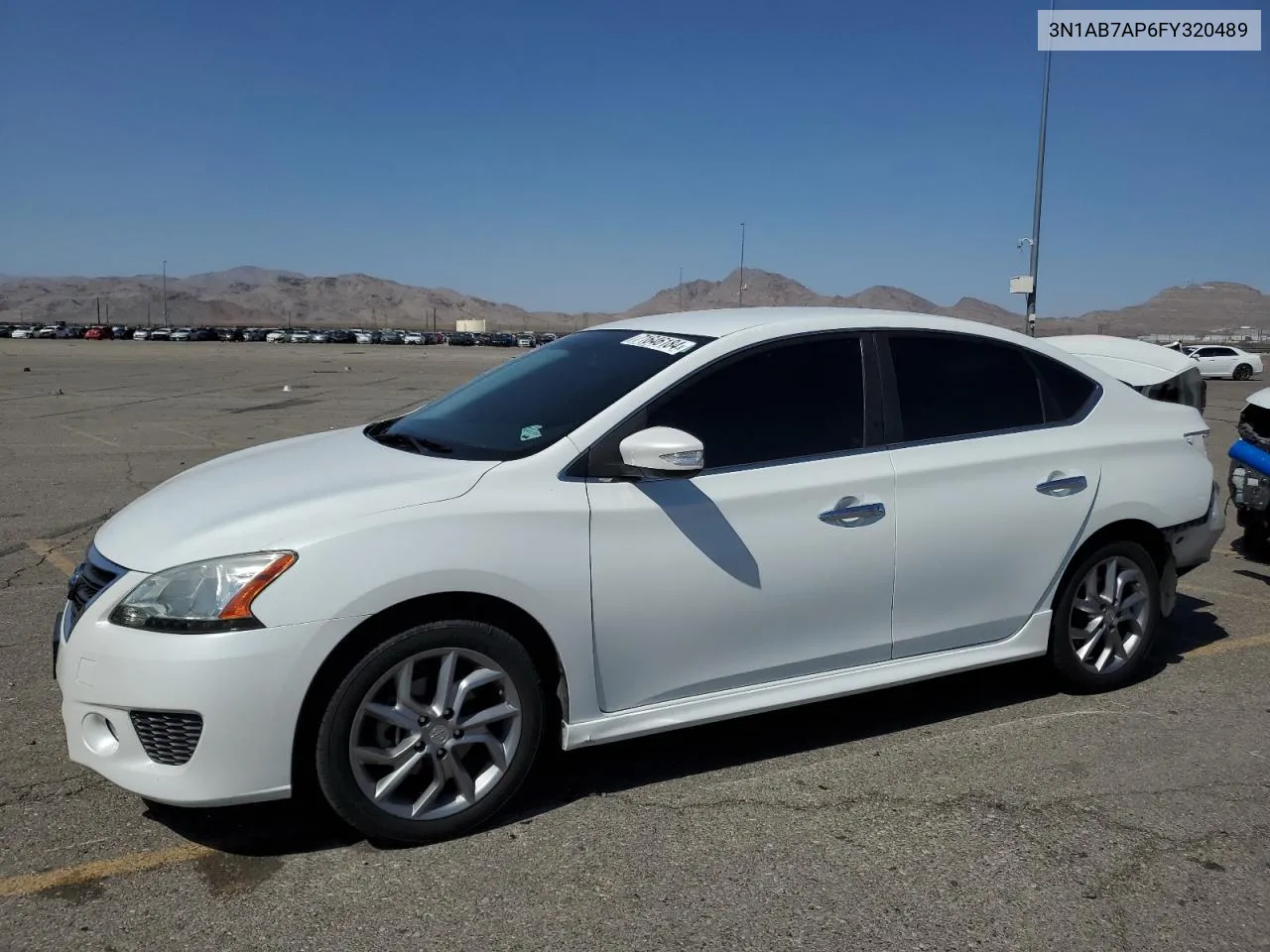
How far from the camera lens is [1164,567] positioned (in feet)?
16.4

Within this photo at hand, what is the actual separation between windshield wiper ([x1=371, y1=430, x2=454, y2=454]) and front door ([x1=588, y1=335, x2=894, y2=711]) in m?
0.73

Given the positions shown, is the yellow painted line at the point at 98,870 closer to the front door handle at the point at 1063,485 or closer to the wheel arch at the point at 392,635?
the wheel arch at the point at 392,635

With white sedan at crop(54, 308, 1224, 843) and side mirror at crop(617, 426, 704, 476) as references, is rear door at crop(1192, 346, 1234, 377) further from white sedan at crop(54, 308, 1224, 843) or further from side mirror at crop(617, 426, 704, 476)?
side mirror at crop(617, 426, 704, 476)

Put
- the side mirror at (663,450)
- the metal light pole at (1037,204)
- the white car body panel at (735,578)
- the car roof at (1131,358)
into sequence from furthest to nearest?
the metal light pole at (1037,204) → the car roof at (1131,358) → the white car body panel at (735,578) → the side mirror at (663,450)

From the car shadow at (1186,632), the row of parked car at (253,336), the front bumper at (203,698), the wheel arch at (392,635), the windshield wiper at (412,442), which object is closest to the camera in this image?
the front bumper at (203,698)

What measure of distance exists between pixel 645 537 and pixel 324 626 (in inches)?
43.3

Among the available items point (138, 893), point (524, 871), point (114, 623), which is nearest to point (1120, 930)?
point (524, 871)

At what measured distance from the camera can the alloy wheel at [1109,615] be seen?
4.78 meters

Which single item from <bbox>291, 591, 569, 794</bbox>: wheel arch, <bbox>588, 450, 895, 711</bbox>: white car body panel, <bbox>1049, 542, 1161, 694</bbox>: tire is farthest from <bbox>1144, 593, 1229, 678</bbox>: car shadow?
<bbox>291, 591, 569, 794</bbox>: wheel arch

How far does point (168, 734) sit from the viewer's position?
3.18 meters

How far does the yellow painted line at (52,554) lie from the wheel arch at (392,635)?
156 inches

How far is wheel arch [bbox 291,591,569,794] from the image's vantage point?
3271 millimetres

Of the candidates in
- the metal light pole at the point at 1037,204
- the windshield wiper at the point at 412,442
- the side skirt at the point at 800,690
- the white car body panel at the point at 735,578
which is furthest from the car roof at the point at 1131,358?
the metal light pole at the point at 1037,204

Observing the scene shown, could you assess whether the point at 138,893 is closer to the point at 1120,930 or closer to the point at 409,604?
the point at 409,604
